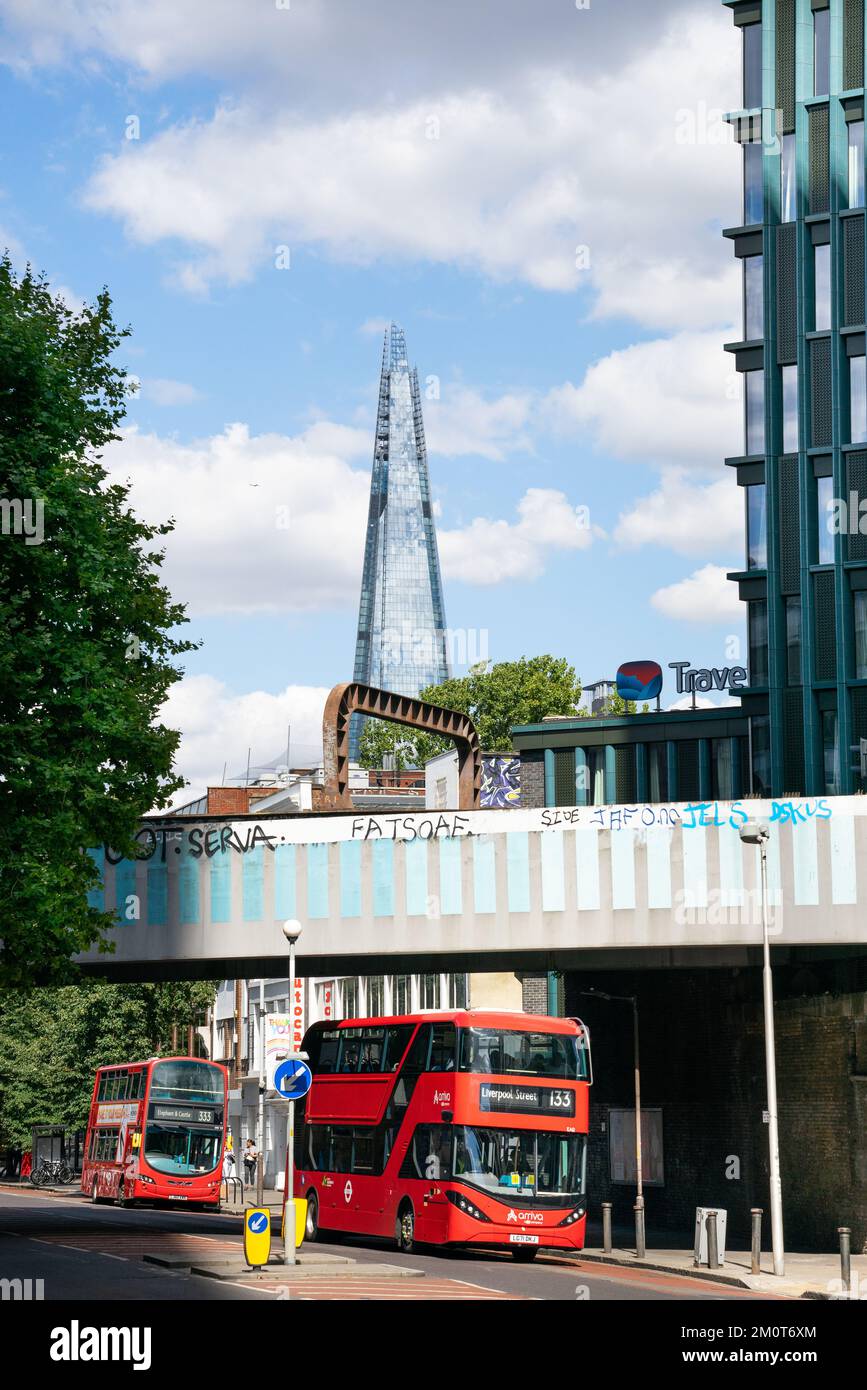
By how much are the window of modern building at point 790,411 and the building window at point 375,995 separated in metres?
32.1

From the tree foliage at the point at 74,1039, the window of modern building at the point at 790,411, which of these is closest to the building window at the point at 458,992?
the tree foliage at the point at 74,1039

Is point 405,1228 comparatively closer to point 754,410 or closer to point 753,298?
point 754,410

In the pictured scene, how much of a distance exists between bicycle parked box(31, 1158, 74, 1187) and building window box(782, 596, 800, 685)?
46.8 metres

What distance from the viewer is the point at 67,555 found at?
3834 centimetres

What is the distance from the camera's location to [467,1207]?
36.9 m

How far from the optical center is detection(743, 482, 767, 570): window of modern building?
72812 mm

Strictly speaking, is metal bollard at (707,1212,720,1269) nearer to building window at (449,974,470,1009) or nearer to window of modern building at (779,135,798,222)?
building window at (449,974,470,1009)

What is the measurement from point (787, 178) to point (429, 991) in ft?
119

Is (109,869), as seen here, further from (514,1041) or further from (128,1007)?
(128,1007)

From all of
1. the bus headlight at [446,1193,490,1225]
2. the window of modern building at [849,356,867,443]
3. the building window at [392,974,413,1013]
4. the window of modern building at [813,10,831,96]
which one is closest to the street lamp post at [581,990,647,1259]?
the bus headlight at [446,1193,490,1225]

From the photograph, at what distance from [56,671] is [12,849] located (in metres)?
3.57
